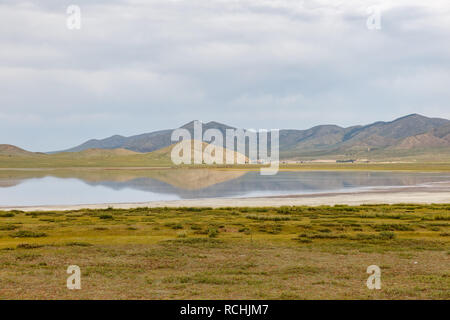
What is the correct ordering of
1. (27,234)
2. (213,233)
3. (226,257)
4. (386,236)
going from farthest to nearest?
(27,234) → (213,233) → (386,236) → (226,257)

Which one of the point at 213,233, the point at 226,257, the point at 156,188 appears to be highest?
the point at 156,188

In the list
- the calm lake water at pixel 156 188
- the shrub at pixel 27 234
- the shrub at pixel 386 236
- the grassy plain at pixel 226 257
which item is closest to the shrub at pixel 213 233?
the grassy plain at pixel 226 257

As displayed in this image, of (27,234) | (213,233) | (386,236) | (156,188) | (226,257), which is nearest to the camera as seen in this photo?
(226,257)

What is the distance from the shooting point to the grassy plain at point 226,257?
13.1 metres

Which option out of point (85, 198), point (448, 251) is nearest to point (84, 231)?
point (448, 251)

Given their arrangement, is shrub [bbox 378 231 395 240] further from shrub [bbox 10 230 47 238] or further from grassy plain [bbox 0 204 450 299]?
shrub [bbox 10 230 47 238]

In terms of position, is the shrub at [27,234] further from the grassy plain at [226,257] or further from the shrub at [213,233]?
the shrub at [213,233]


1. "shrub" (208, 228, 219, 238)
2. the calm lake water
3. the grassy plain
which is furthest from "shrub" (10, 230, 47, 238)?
the calm lake water

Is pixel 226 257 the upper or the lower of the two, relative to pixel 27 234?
lower

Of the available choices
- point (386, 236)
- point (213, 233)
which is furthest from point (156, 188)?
point (386, 236)

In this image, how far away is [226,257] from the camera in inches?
740

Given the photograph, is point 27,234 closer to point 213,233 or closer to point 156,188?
point 213,233

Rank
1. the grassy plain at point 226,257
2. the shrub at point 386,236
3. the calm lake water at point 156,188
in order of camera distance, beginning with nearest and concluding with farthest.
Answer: the grassy plain at point 226,257, the shrub at point 386,236, the calm lake water at point 156,188

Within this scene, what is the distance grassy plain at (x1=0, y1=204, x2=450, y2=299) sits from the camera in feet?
42.9
